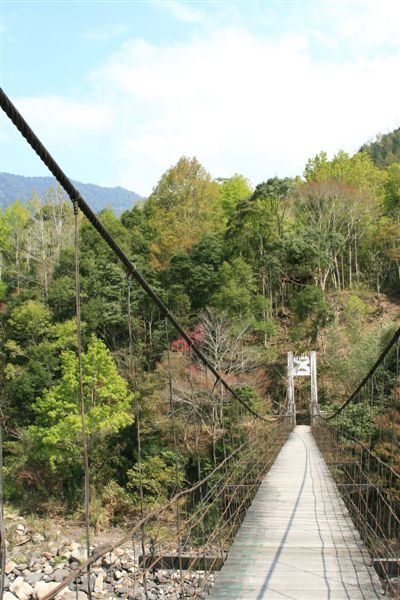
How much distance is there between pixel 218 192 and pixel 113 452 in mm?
13261

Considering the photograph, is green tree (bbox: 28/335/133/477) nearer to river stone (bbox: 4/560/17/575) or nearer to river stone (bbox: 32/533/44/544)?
river stone (bbox: 32/533/44/544)

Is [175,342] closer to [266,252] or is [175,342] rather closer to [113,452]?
[113,452]

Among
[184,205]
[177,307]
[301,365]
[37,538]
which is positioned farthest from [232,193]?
[37,538]

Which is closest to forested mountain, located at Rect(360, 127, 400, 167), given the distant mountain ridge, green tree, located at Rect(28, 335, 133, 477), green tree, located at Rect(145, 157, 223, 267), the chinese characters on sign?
green tree, located at Rect(145, 157, 223, 267)

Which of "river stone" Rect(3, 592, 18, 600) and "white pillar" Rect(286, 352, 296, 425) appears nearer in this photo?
"river stone" Rect(3, 592, 18, 600)

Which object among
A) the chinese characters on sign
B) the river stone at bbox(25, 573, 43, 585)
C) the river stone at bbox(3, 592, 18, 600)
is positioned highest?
the chinese characters on sign

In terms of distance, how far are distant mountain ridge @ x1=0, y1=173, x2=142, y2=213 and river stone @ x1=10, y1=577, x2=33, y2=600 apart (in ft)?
391

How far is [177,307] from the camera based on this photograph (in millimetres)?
16406

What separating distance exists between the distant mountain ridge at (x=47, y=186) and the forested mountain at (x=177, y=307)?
10697 centimetres

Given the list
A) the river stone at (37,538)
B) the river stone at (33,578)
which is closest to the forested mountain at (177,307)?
the river stone at (37,538)

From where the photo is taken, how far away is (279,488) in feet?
16.5

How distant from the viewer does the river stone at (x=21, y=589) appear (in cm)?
843

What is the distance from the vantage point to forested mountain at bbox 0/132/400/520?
12.5 m

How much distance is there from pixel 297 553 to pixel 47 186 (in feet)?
426
